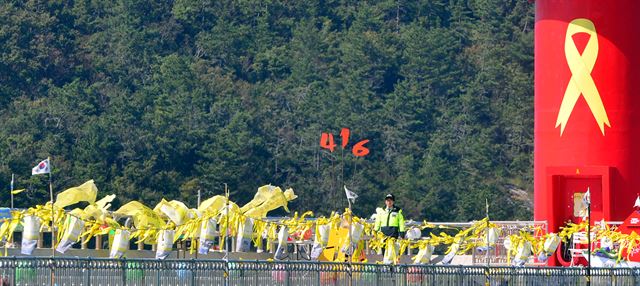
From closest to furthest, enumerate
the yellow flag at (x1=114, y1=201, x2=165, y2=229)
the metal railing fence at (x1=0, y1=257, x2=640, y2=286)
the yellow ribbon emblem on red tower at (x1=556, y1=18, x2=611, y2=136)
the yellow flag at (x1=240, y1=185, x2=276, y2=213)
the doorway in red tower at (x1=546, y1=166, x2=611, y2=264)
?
1. the metal railing fence at (x1=0, y1=257, x2=640, y2=286)
2. the yellow flag at (x1=114, y1=201, x2=165, y2=229)
3. the yellow flag at (x1=240, y1=185, x2=276, y2=213)
4. the doorway in red tower at (x1=546, y1=166, x2=611, y2=264)
5. the yellow ribbon emblem on red tower at (x1=556, y1=18, x2=611, y2=136)

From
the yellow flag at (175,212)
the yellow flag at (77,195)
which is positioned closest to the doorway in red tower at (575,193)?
the yellow flag at (175,212)

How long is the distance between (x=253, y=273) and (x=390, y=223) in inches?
281

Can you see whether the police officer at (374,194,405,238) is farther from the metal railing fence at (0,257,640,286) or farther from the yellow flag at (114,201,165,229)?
the yellow flag at (114,201,165,229)

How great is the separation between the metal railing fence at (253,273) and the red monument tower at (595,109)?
27.6 ft

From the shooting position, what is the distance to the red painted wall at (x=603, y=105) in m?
38.8

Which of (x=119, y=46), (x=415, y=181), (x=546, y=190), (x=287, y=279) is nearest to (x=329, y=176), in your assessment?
(x=415, y=181)

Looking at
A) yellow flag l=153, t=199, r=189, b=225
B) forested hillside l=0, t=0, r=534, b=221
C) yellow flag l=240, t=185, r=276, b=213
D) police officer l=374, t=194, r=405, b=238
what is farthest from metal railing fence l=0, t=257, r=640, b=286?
forested hillside l=0, t=0, r=534, b=221

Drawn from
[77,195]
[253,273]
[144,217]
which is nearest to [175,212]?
[144,217]

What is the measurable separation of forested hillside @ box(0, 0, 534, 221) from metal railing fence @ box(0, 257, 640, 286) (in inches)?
1687

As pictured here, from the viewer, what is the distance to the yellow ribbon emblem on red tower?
128 feet

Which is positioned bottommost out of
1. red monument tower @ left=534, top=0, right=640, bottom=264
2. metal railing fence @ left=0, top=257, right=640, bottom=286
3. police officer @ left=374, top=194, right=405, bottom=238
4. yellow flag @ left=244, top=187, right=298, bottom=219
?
metal railing fence @ left=0, top=257, right=640, bottom=286

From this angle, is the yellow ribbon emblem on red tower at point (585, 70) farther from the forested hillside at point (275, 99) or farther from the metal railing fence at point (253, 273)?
the forested hillside at point (275, 99)

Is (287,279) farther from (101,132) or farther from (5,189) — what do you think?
(101,132)

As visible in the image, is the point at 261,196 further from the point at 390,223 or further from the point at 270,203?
the point at 390,223
